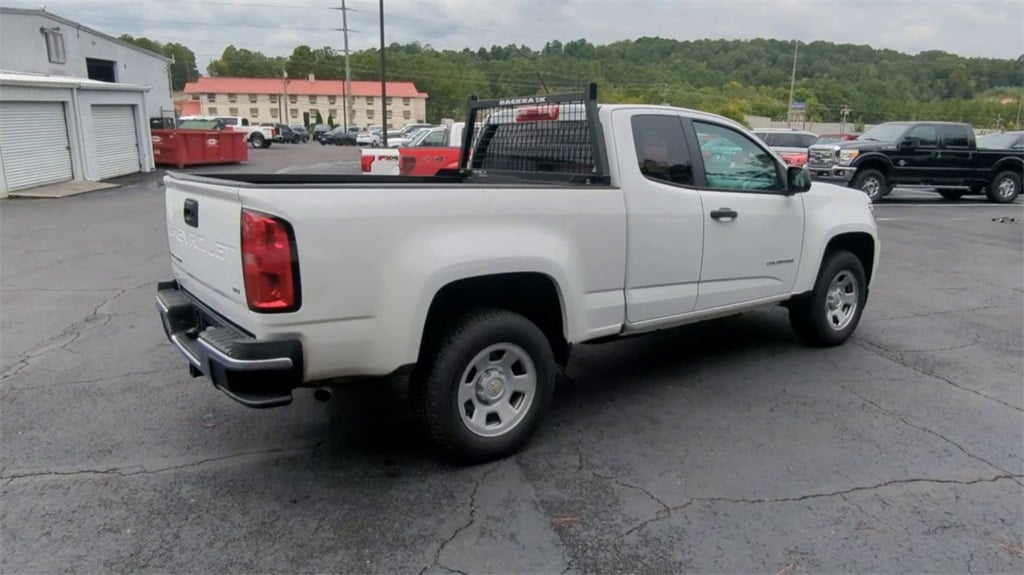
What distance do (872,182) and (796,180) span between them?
46.5 ft

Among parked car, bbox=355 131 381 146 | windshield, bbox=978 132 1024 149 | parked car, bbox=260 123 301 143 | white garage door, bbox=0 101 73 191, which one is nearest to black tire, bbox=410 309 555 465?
white garage door, bbox=0 101 73 191

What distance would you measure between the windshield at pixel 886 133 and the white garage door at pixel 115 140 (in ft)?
71.3

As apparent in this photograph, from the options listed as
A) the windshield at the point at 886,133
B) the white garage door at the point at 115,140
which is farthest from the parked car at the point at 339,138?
the windshield at the point at 886,133

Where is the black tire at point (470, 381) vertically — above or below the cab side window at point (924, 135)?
below

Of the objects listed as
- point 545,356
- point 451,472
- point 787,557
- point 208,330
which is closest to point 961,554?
point 787,557

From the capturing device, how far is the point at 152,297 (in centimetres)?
713

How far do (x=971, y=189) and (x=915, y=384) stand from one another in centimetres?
1717

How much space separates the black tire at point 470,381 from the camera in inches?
→ 132

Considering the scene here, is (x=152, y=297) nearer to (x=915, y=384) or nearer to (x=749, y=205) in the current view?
(x=749, y=205)

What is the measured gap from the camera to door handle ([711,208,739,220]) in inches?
173

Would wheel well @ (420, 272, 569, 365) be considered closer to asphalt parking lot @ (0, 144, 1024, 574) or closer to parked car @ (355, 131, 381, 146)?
asphalt parking lot @ (0, 144, 1024, 574)

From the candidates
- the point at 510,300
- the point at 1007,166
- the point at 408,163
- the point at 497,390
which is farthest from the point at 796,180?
the point at 1007,166

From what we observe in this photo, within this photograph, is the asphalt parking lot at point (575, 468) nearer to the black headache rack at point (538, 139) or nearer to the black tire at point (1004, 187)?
the black headache rack at point (538, 139)

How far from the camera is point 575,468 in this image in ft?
11.9
